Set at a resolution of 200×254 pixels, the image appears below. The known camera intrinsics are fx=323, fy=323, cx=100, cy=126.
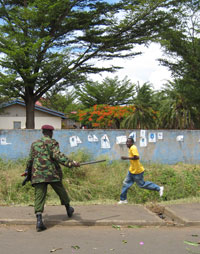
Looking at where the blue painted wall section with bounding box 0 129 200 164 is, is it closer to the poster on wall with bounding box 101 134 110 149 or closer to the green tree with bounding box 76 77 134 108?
the poster on wall with bounding box 101 134 110 149

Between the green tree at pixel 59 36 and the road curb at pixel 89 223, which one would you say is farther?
the green tree at pixel 59 36

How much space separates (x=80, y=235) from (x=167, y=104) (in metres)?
13.1

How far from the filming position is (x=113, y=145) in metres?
11.7

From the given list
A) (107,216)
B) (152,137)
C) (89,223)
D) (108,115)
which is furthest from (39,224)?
(108,115)

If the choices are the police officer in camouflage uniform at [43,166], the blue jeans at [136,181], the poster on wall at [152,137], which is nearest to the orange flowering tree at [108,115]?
the poster on wall at [152,137]

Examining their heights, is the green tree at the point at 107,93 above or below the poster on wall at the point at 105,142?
above

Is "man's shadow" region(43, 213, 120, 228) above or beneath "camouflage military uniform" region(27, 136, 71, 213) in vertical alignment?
beneath

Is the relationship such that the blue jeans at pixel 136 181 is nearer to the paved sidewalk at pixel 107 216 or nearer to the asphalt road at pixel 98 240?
the paved sidewalk at pixel 107 216

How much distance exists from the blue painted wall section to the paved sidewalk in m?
4.73

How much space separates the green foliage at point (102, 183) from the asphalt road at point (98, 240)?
263 centimetres

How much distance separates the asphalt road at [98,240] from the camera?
14.0 ft

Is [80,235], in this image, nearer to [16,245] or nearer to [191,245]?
[16,245]

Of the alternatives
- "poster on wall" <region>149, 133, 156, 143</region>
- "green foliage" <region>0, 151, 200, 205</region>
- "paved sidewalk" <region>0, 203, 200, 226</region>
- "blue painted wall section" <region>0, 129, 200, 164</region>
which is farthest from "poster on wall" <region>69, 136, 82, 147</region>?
"paved sidewalk" <region>0, 203, 200, 226</region>

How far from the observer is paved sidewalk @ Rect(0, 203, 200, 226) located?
18.1 feet
